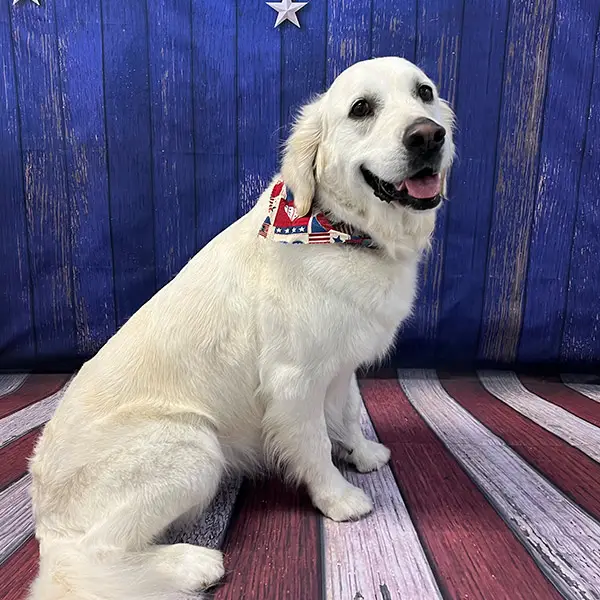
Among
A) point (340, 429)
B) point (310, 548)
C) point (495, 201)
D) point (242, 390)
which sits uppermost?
point (495, 201)

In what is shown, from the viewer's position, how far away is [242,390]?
1239 millimetres

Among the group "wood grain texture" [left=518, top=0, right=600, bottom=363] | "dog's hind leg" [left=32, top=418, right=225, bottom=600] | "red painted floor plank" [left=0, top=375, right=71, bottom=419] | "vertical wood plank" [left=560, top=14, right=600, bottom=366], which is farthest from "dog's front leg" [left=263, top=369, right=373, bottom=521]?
"vertical wood plank" [left=560, top=14, right=600, bottom=366]

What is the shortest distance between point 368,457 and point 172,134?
4.90 ft

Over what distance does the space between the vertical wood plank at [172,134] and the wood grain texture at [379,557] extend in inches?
52.6

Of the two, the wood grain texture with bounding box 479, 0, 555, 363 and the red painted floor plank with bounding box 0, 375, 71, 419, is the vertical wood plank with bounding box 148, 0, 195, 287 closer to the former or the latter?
the red painted floor plank with bounding box 0, 375, 71, 419

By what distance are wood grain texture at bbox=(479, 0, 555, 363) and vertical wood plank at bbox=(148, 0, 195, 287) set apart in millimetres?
1235

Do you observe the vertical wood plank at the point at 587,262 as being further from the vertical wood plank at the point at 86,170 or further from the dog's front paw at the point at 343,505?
the vertical wood plank at the point at 86,170

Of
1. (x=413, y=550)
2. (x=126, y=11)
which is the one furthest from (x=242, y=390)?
(x=126, y=11)

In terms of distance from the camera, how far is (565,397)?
208cm

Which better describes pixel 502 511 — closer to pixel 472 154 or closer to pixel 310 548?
pixel 310 548

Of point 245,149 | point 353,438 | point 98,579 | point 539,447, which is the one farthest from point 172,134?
point 539,447

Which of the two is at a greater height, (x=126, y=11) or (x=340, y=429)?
(x=126, y=11)

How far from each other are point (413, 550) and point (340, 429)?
0.42 metres

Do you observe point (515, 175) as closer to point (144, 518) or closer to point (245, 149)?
point (245, 149)
